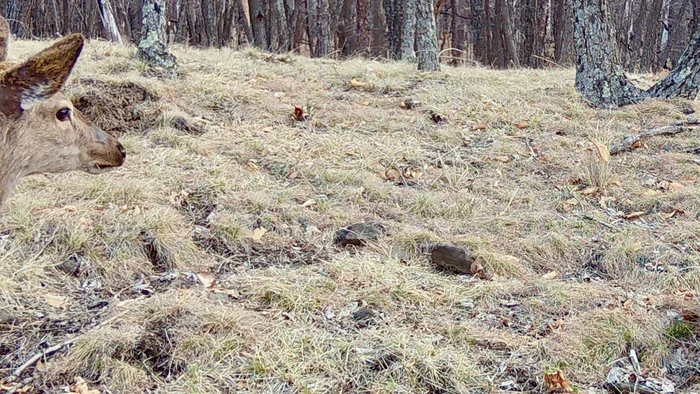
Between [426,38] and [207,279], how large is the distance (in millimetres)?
5873

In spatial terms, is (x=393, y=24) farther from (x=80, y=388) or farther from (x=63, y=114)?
(x=80, y=388)

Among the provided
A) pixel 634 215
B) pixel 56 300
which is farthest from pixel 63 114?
pixel 634 215

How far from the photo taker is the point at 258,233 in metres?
4.54

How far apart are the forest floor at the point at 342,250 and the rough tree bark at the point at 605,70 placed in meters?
0.43

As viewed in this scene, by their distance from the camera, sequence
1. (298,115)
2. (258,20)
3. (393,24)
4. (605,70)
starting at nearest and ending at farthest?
(298,115), (605,70), (393,24), (258,20)

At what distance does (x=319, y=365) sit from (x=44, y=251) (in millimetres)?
1827

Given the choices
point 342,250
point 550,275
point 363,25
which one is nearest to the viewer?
point 550,275

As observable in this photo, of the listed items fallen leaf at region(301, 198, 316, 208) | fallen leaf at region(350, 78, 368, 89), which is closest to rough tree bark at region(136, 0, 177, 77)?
fallen leaf at region(350, 78, 368, 89)

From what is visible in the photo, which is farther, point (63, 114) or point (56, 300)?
point (56, 300)

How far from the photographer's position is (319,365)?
129 inches

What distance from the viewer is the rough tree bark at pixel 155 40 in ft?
25.3

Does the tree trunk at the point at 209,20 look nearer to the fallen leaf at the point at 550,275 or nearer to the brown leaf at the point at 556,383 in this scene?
the fallen leaf at the point at 550,275

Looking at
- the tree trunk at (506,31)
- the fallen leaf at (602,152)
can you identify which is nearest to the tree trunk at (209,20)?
the tree trunk at (506,31)

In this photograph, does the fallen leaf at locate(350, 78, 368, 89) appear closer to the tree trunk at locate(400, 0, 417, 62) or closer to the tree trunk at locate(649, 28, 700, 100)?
the tree trunk at locate(400, 0, 417, 62)
